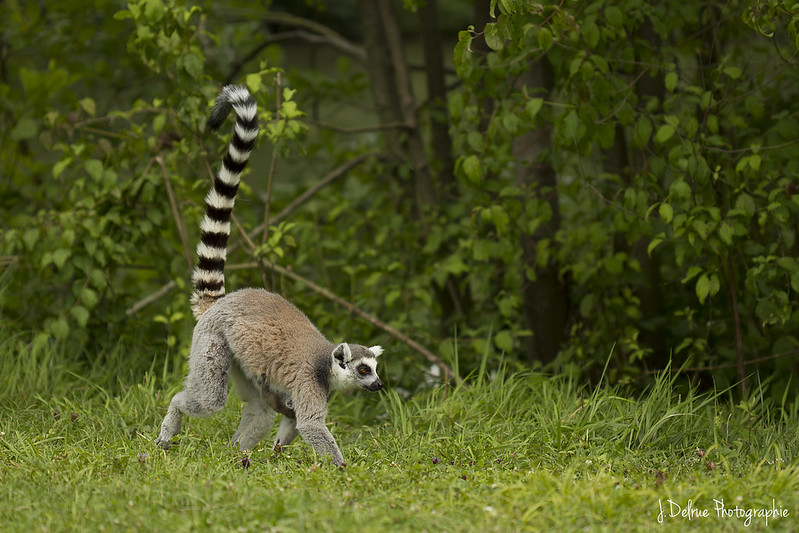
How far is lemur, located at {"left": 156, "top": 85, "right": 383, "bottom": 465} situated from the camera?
13.3 ft

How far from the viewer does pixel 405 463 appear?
4020mm

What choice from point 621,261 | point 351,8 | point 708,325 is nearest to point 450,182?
point 621,261

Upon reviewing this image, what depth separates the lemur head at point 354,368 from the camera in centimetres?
403

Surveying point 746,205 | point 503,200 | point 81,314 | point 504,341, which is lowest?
point 504,341

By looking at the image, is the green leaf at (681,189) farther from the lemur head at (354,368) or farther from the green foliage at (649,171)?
the lemur head at (354,368)

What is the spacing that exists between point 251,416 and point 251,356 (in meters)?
0.42

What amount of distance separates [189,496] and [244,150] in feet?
6.04

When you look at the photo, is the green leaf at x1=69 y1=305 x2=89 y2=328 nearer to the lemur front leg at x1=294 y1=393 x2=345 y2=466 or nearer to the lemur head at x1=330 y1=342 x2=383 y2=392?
the lemur front leg at x1=294 y1=393 x2=345 y2=466

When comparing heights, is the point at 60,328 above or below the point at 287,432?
above

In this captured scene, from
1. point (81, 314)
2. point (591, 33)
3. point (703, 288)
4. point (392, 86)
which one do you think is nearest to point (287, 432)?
point (81, 314)

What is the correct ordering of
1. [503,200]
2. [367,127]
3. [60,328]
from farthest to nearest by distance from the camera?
[367,127] < [503,200] < [60,328]

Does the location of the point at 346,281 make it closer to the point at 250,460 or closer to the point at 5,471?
the point at 250,460

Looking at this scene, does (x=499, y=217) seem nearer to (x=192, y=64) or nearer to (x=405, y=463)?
(x=405, y=463)

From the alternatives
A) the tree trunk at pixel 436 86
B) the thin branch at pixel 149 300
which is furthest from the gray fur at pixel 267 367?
the tree trunk at pixel 436 86
